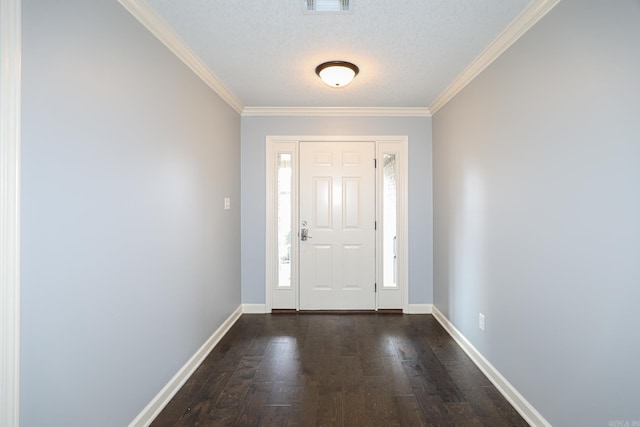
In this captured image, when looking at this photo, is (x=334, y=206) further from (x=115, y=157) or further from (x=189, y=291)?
(x=115, y=157)

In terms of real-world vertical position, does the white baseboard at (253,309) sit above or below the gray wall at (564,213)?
below

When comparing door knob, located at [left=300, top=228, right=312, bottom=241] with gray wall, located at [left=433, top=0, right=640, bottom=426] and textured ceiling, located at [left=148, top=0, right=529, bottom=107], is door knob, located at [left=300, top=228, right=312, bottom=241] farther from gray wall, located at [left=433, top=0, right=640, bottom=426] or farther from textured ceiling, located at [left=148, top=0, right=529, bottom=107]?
gray wall, located at [left=433, top=0, right=640, bottom=426]

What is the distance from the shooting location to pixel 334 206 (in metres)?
3.90

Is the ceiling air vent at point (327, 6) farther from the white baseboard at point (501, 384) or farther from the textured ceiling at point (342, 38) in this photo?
the white baseboard at point (501, 384)

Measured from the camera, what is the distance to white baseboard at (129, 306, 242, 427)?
6.14 feet

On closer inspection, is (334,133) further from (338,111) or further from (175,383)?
(175,383)

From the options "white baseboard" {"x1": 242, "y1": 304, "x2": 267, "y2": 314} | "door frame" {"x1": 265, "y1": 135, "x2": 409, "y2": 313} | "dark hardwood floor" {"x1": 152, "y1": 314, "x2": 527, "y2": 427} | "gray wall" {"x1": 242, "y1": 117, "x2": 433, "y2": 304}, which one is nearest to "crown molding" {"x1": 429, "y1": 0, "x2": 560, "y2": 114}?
"gray wall" {"x1": 242, "y1": 117, "x2": 433, "y2": 304}

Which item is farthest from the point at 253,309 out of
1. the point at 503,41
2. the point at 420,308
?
the point at 503,41

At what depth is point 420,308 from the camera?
3846mm

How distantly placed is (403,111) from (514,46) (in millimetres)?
1730

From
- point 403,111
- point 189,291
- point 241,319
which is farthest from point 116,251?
point 403,111

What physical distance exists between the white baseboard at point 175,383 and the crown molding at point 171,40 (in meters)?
2.28

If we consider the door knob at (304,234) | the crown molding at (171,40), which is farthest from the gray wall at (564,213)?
the crown molding at (171,40)

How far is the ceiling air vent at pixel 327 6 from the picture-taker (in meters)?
1.87
